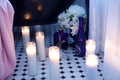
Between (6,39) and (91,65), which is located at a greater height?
(6,39)

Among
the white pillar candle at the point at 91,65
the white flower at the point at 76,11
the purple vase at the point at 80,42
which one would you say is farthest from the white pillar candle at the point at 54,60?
the white flower at the point at 76,11

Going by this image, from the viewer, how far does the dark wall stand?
6.00 ft

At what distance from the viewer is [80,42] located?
177cm

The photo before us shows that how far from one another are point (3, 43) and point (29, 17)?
549 mm

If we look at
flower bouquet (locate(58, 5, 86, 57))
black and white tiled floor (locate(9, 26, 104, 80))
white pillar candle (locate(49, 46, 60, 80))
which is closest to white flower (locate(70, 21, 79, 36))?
flower bouquet (locate(58, 5, 86, 57))

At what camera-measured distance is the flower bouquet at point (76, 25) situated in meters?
1.76

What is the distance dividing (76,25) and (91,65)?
48cm

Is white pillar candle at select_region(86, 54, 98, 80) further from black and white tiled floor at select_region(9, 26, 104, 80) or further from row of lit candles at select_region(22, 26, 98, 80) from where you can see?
black and white tiled floor at select_region(9, 26, 104, 80)

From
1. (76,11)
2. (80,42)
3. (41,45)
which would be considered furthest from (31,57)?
(76,11)

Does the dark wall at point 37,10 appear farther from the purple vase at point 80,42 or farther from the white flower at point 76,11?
the purple vase at point 80,42

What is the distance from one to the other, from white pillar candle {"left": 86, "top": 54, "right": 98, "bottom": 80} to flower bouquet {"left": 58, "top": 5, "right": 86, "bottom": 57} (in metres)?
0.37

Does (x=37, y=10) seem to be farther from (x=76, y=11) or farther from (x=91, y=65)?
(x=91, y=65)

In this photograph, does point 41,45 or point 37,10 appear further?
point 37,10

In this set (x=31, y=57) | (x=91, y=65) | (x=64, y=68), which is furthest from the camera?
(x=64, y=68)
